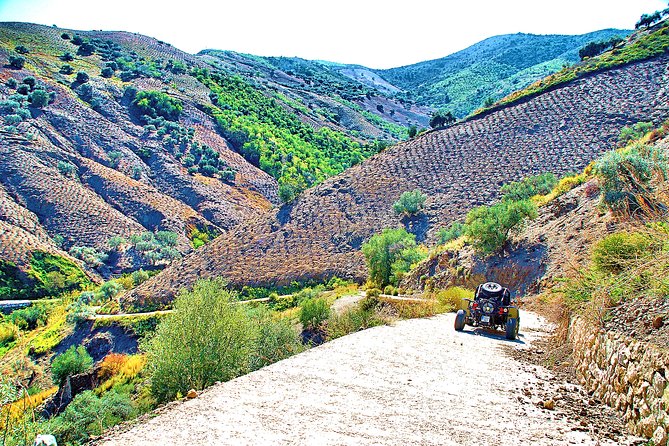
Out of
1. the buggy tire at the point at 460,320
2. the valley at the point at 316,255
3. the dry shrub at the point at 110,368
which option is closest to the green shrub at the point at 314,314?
the valley at the point at 316,255

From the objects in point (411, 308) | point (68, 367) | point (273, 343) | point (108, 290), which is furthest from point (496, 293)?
point (108, 290)

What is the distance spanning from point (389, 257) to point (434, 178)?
47.4 ft

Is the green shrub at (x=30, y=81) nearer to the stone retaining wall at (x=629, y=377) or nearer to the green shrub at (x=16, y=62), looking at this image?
the green shrub at (x=16, y=62)

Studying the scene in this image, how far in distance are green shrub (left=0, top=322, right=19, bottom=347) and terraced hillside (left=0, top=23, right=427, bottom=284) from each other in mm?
8656

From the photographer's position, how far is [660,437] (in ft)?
17.0

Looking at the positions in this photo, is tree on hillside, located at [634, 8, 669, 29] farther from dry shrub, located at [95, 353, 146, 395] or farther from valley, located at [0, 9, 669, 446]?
dry shrub, located at [95, 353, 146, 395]

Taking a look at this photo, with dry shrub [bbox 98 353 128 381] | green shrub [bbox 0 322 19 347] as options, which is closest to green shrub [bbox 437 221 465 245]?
dry shrub [bbox 98 353 128 381]

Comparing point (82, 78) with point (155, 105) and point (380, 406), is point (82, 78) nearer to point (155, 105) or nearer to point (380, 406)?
point (155, 105)

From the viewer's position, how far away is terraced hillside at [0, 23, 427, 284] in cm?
5347

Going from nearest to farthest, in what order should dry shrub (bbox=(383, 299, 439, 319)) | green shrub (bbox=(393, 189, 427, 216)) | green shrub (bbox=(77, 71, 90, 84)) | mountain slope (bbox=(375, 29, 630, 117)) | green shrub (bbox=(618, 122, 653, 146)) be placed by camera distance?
1. dry shrub (bbox=(383, 299, 439, 319))
2. green shrub (bbox=(618, 122, 653, 146))
3. green shrub (bbox=(393, 189, 427, 216))
4. green shrub (bbox=(77, 71, 90, 84))
5. mountain slope (bbox=(375, 29, 630, 117))

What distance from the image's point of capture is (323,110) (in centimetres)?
10838

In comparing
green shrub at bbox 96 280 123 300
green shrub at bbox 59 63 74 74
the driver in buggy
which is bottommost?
green shrub at bbox 96 280 123 300

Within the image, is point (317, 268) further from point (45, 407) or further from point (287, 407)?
point (287, 407)

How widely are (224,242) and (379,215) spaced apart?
13837 mm
